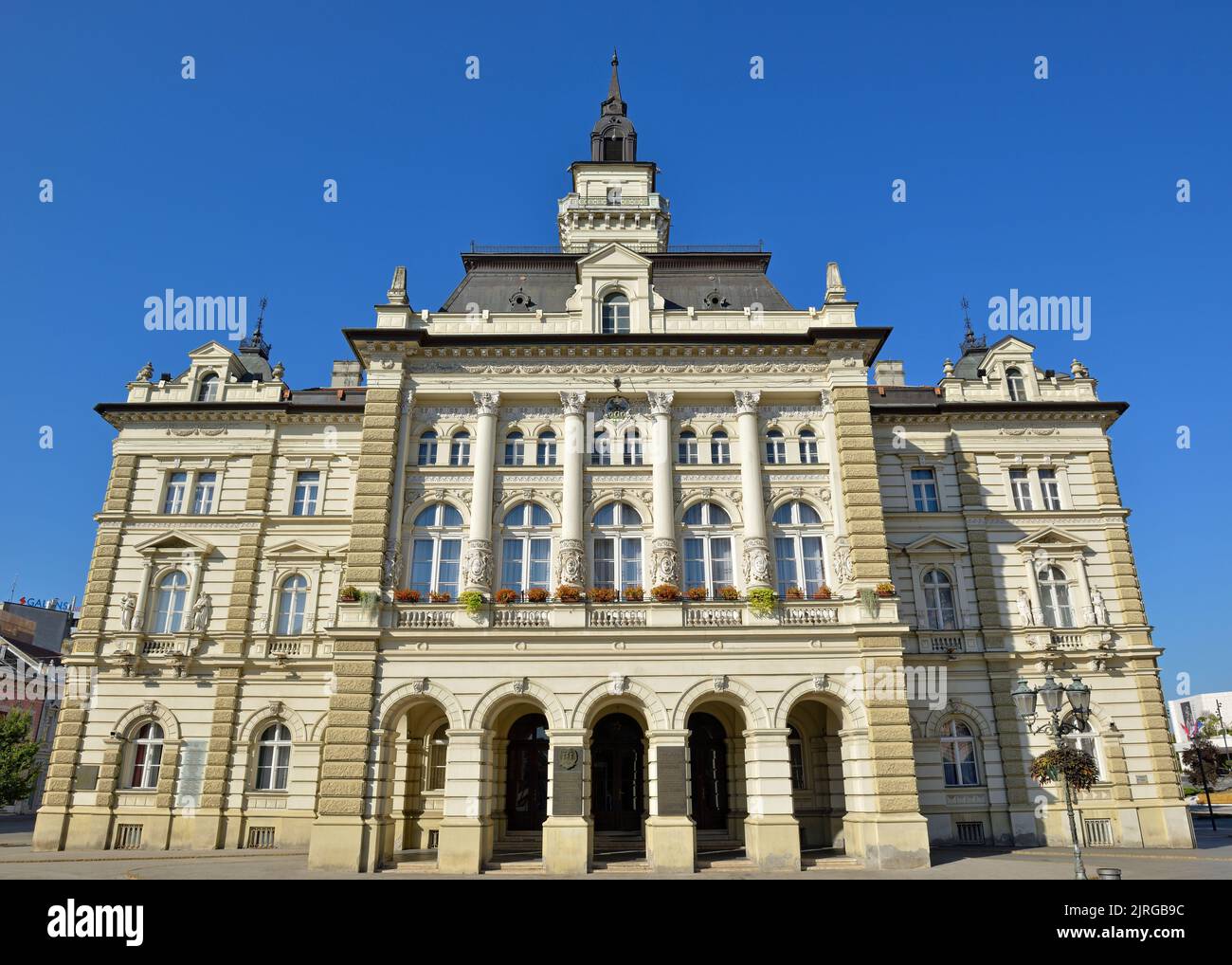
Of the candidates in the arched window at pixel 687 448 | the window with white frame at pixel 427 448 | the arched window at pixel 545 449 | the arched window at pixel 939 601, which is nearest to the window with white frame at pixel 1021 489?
the arched window at pixel 939 601

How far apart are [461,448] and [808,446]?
13.3 m

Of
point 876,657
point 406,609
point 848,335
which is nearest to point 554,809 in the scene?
point 406,609

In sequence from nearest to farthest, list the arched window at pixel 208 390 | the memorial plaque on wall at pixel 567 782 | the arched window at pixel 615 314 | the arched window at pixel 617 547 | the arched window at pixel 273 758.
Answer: the memorial plaque on wall at pixel 567 782
the arched window at pixel 617 547
the arched window at pixel 615 314
the arched window at pixel 273 758
the arched window at pixel 208 390

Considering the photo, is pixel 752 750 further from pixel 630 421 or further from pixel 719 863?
pixel 630 421

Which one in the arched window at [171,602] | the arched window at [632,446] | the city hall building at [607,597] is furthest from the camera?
the arched window at [171,602]

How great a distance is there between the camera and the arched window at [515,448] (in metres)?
29.1

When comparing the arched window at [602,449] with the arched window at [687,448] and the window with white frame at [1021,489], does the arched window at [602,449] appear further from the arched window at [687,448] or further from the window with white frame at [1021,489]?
the window with white frame at [1021,489]

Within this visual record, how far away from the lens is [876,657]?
83.1 ft

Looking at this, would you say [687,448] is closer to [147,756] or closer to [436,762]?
[436,762]

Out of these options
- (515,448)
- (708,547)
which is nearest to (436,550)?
(515,448)

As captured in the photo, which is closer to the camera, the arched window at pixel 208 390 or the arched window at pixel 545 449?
the arched window at pixel 545 449

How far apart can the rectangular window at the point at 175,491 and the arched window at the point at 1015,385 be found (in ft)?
122

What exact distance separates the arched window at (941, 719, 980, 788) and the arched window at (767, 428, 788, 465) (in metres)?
12.7

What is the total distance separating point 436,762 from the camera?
100ft
